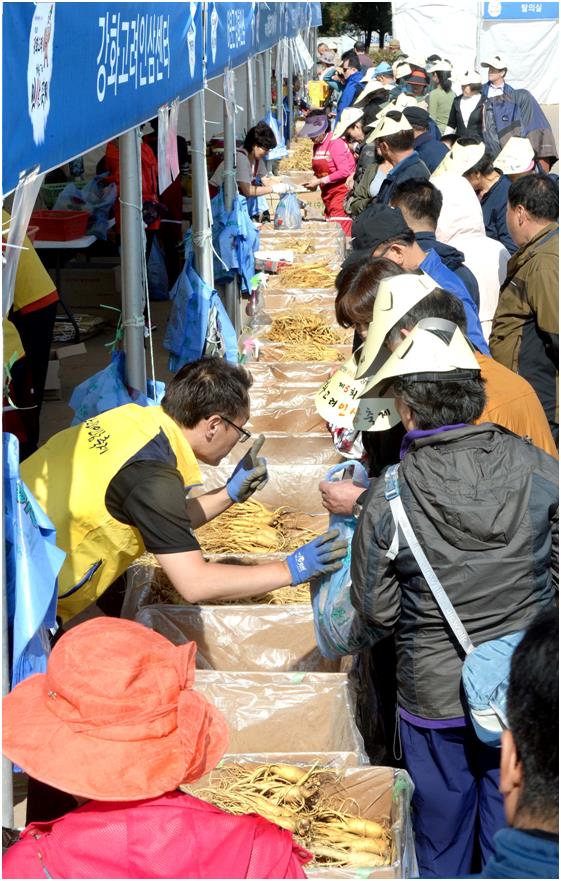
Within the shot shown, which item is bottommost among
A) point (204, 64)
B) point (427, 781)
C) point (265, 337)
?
point (265, 337)

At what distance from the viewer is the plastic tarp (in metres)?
22.8

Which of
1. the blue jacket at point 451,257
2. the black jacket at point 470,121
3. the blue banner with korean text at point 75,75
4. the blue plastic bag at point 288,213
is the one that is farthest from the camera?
the black jacket at point 470,121

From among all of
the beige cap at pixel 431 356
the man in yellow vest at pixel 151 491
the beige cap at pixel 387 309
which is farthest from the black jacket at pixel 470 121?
the beige cap at pixel 431 356

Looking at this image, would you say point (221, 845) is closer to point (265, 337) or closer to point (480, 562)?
point (480, 562)

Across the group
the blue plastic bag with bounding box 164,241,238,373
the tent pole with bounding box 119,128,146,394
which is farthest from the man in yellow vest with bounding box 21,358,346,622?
the blue plastic bag with bounding box 164,241,238,373

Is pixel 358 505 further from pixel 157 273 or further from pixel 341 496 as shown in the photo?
pixel 157 273

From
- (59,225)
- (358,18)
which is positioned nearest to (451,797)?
(59,225)

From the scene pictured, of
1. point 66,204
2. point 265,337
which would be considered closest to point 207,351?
point 265,337

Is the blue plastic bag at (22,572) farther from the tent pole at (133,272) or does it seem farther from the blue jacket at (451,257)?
the blue jacket at (451,257)

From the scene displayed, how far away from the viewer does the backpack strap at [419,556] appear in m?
2.44

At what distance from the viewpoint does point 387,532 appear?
245 centimetres

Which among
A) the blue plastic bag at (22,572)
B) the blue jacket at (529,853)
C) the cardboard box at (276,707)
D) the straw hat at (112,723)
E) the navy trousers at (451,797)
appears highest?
the blue jacket at (529,853)

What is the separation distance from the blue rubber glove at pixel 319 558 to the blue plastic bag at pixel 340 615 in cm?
2

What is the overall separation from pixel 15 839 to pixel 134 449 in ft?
3.65
